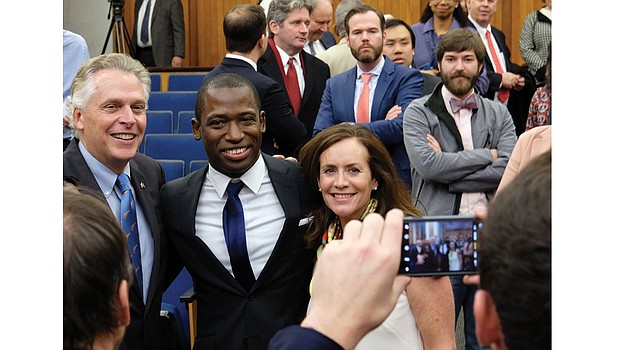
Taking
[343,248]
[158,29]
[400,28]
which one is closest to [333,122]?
[400,28]

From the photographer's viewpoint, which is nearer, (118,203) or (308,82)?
(118,203)

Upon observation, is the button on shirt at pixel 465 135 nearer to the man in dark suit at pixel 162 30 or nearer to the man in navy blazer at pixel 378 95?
the man in navy blazer at pixel 378 95

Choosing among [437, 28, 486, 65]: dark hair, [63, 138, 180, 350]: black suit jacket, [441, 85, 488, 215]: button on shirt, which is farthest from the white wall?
[63, 138, 180, 350]: black suit jacket

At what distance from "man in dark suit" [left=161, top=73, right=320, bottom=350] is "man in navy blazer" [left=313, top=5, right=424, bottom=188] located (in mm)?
1351

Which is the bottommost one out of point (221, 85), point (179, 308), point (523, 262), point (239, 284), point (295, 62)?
point (179, 308)

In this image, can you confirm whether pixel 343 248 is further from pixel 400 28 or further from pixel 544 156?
pixel 400 28

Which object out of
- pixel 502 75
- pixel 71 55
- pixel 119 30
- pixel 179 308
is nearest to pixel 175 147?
pixel 71 55

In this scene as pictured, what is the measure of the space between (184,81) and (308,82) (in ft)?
8.21

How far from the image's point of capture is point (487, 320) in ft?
3.13

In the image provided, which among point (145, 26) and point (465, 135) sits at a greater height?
point (145, 26)

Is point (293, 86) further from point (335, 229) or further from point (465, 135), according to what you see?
point (335, 229)

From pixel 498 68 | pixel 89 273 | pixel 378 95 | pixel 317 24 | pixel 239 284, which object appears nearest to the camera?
pixel 89 273

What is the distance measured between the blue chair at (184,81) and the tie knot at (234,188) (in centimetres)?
424

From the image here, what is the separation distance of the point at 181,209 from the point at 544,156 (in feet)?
5.23
